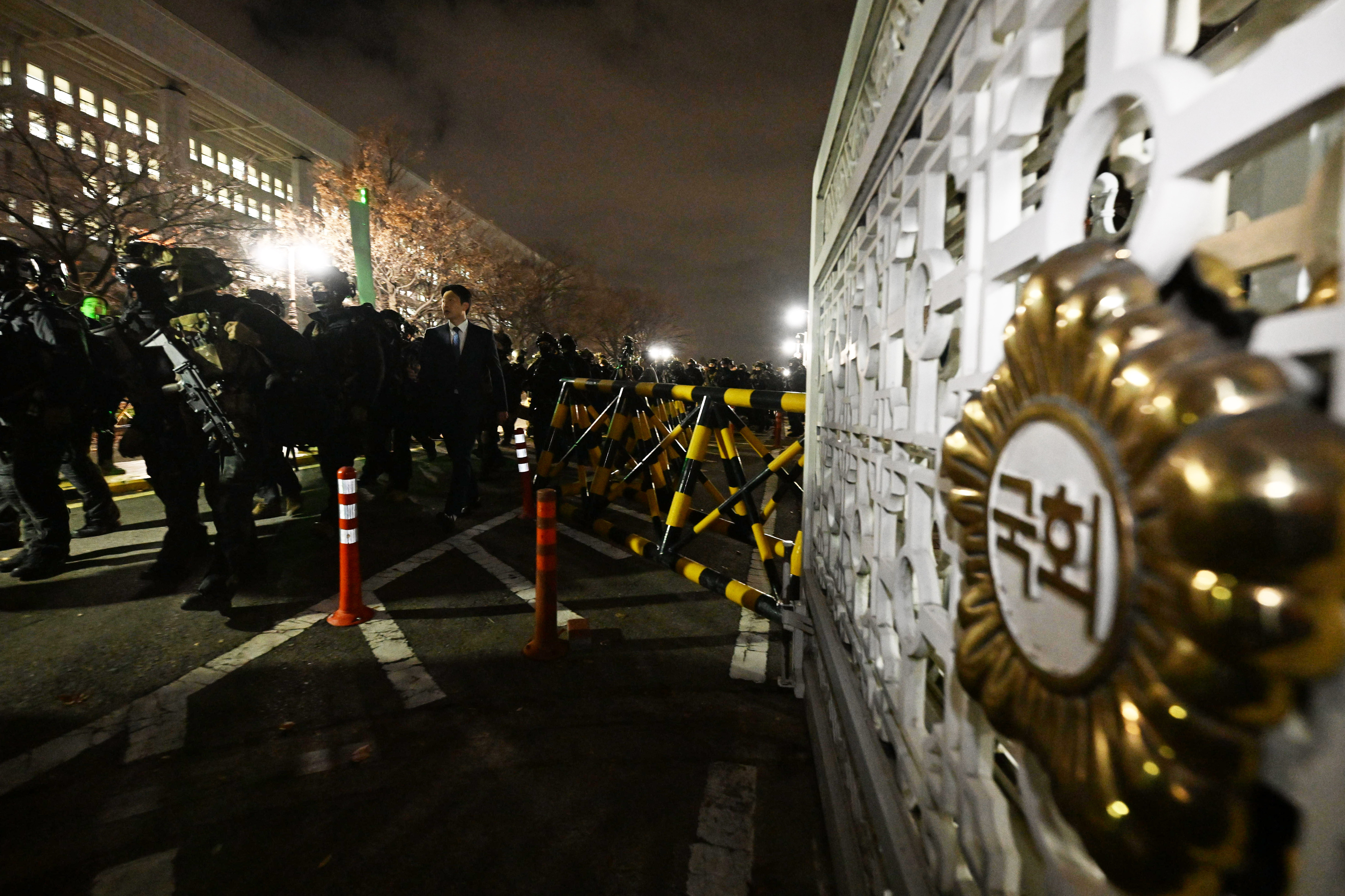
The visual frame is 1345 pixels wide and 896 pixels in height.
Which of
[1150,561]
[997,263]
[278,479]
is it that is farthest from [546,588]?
[278,479]

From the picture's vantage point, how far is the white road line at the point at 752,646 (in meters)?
3.50

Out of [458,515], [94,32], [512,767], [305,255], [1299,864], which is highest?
[94,32]

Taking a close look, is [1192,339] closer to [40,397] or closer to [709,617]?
[709,617]

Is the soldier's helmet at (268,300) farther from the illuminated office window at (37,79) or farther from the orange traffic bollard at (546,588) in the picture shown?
the illuminated office window at (37,79)

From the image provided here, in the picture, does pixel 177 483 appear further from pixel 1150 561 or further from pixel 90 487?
pixel 1150 561

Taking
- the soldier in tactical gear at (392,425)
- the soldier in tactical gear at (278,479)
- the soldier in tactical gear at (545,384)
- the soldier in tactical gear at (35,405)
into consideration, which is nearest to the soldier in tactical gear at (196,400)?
the soldier in tactical gear at (35,405)

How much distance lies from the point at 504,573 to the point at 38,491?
3537 mm

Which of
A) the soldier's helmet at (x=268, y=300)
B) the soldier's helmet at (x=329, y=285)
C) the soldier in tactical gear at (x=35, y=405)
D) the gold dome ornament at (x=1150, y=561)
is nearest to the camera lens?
the gold dome ornament at (x=1150, y=561)

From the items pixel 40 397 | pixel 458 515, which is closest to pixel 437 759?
pixel 458 515

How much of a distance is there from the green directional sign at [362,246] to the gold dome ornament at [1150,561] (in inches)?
504

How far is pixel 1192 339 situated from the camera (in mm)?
527

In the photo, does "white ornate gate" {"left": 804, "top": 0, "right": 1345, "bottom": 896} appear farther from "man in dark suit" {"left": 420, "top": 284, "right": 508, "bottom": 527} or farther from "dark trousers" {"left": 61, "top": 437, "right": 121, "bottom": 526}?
"dark trousers" {"left": 61, "top": 437, "right": 121, "bottom": 526}

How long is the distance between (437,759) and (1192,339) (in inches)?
116

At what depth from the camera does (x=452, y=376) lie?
6.23 metres
